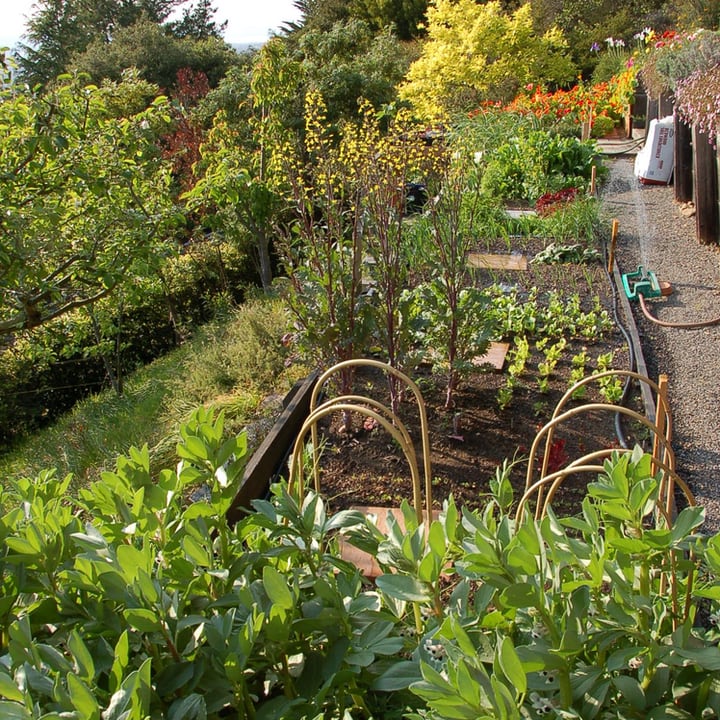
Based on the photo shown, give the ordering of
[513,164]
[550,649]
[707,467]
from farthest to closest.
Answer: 1. [513,164]
2. [707,467]
3. [550,649]

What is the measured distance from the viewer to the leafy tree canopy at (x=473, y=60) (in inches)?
558

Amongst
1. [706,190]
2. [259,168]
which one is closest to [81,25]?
[259,168]

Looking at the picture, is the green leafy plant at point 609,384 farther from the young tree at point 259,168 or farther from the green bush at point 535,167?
the green bush at point 535,167

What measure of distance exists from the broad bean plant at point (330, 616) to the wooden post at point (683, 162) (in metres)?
7.22

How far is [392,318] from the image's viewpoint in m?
3.71

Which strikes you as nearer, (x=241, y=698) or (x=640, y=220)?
(x=241, y=698)

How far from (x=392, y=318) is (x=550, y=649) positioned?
9.03 ft

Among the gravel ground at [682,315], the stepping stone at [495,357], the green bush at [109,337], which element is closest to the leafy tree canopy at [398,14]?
the gravel ground at [682,315]

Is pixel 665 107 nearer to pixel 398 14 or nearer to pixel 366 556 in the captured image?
pixel 366 556

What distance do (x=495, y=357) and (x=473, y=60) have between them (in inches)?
460

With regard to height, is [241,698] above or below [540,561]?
below

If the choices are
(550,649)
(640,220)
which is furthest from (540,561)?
(640,220)

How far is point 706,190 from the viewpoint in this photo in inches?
257

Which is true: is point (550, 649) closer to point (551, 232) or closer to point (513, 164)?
point (551, 232)
